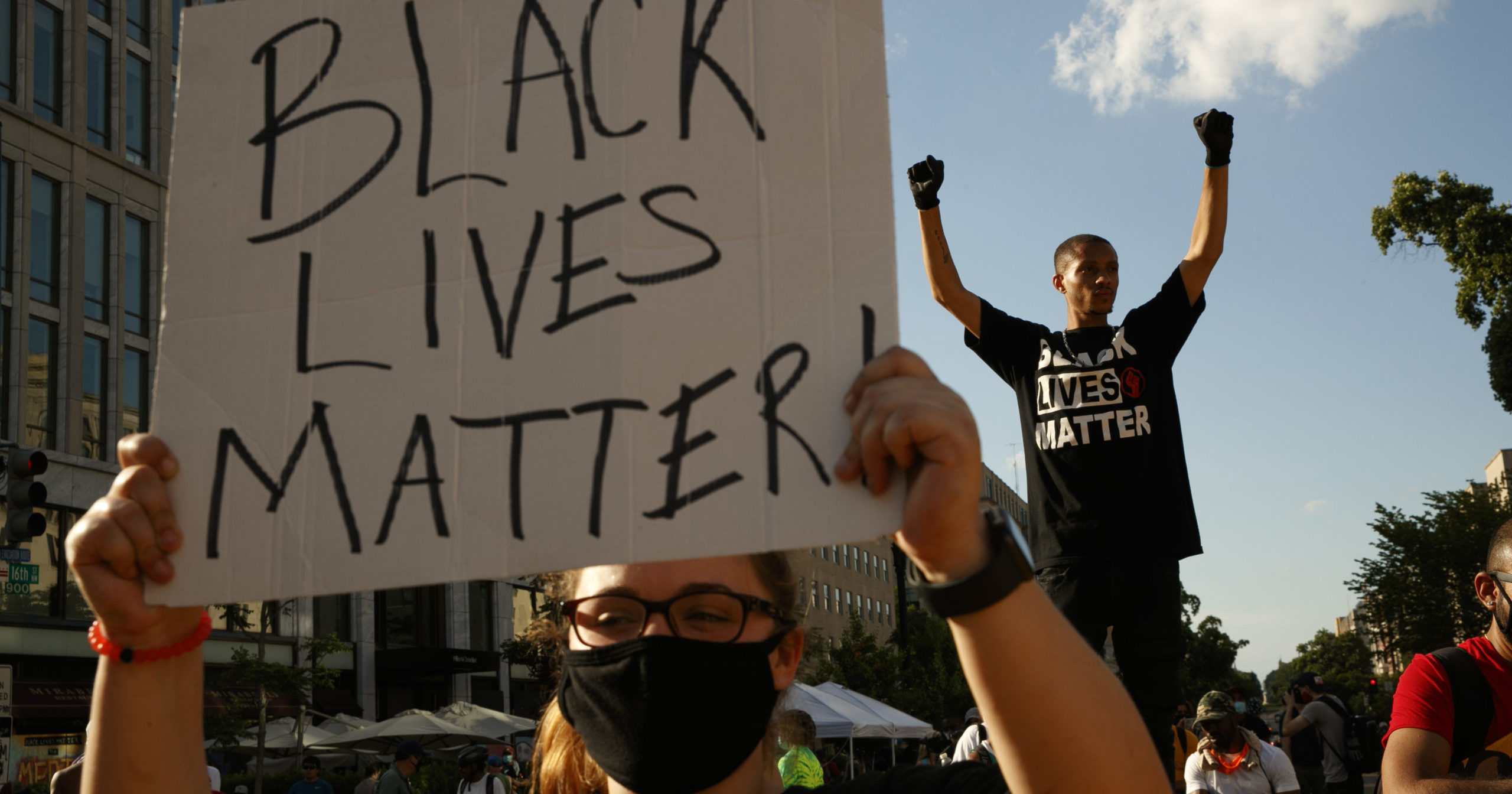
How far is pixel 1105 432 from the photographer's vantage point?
3.58 m

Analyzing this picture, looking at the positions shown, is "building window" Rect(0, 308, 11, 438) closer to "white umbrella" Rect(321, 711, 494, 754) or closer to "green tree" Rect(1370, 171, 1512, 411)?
"white umbrella" Rect(321, 711, 494, 754)

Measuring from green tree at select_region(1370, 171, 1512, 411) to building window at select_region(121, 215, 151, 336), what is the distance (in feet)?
108

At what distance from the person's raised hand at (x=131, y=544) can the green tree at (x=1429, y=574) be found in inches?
1549

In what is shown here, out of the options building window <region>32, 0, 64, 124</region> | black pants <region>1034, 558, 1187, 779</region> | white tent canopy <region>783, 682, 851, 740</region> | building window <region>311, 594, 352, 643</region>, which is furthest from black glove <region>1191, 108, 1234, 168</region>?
building window <region>311, 594, 352, 643</region>

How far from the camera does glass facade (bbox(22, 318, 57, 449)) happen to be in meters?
26.8

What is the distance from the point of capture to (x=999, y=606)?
1.52m

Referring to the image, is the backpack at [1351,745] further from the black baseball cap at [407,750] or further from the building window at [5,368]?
the building window at [5,368]

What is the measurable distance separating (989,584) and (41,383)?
30.7 metres

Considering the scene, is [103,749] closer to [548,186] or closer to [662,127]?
[548,186]

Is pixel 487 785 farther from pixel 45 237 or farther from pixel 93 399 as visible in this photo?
pixel 45 237

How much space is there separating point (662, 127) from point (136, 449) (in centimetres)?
94

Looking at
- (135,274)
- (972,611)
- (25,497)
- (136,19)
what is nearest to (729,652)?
(972,611)

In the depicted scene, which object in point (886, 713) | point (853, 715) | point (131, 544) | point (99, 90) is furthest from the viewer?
point (99, 90)

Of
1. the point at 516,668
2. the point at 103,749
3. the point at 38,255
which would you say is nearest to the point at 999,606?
the point at 103,749
